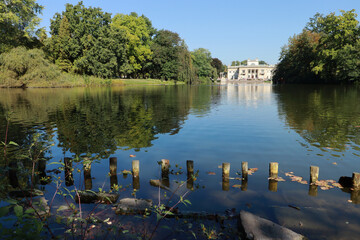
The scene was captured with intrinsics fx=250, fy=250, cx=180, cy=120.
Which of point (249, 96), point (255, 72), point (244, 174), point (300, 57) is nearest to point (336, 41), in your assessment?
point (300, 57)

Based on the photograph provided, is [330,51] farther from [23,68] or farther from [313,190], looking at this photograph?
[23,68]

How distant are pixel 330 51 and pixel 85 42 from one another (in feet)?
197

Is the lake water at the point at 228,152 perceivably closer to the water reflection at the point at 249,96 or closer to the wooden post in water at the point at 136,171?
the wooden post in water at the point at 136,171

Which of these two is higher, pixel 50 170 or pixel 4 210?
pixel 4 210

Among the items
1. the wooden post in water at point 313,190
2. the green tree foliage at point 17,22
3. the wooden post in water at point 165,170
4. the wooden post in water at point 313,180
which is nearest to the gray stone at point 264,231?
the wooden post in water at point 313,190

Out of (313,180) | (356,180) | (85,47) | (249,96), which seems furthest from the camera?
(85,47)

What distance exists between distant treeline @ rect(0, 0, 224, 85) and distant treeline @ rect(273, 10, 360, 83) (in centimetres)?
3578

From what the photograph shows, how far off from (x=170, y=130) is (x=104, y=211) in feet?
31.0

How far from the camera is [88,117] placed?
1930 centimetres

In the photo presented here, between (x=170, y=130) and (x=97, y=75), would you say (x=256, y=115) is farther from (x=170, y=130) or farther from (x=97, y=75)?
(x=97, y=75)

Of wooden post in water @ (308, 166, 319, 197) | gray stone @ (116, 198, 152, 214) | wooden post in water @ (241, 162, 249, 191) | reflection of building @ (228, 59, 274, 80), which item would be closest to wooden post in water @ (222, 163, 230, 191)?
wooden post in water @ (241, 162, 249, 191)

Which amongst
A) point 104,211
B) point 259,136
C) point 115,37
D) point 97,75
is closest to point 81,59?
point 97,75

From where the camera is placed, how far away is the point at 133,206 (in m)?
5.97

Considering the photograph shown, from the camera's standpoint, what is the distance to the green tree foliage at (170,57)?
81875mm
